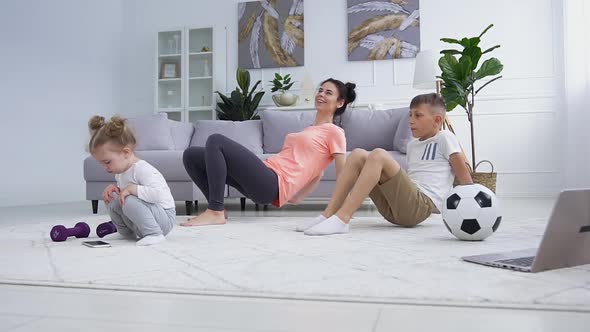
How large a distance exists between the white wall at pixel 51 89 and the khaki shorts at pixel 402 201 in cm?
370

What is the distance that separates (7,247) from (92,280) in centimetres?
80

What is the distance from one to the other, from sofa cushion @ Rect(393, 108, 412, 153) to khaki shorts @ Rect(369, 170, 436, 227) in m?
1.27

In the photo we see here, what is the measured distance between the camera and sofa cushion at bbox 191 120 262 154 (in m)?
4.13

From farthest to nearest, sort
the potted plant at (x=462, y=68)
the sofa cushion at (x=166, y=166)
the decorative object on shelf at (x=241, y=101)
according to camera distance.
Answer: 1. the decorative object on shelf at (x=241, y=101)
2. the potted plant at (x=462, y=68)
3. the sofa cushion at (x=166, y=166)

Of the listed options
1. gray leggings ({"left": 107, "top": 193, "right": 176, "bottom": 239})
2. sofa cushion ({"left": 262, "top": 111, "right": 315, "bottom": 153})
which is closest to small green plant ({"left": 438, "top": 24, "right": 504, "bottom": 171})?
sofa cushion ({"left": 262, "top": 111, "right": 315, "bottom": 153})

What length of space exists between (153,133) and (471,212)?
2.89 m

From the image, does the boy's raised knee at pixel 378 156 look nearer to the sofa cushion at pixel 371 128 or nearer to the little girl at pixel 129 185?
the little girl at pixel 129 185

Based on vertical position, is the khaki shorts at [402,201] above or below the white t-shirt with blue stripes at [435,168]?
below

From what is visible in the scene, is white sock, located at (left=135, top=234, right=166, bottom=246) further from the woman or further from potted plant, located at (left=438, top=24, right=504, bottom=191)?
potted plant, located at (left=438, top=24, right=504, bottom=191)

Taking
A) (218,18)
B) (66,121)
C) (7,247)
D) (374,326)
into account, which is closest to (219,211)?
(7,247)

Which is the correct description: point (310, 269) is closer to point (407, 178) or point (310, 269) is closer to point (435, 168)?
point (407, 178)

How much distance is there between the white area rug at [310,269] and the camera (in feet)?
3.44

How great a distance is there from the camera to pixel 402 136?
358cm

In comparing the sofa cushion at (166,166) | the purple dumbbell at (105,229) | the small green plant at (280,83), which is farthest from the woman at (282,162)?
the small green plant at (280,83)
